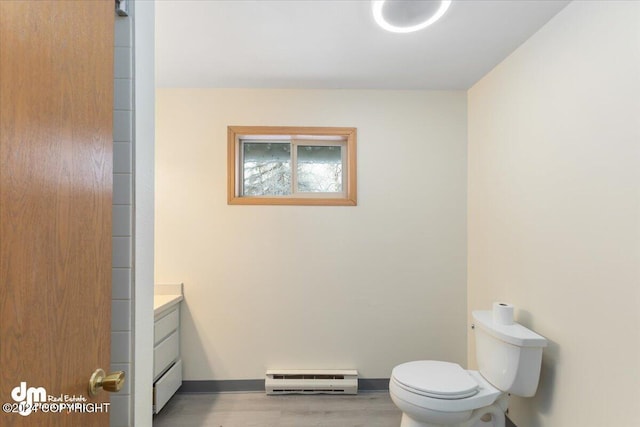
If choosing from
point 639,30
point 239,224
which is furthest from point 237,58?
point 639,30

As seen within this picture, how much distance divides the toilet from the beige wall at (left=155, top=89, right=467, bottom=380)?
0.65 m

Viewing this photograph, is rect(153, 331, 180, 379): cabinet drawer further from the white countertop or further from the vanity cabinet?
the white countertop

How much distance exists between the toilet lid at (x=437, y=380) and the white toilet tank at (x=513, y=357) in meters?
0.13

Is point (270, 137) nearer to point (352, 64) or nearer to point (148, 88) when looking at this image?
point (352, 64)

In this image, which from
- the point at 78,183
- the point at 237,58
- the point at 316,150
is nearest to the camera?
the point at 78,183

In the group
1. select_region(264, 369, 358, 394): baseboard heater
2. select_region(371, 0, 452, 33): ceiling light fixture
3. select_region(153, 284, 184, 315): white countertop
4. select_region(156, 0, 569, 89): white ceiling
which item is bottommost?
select_region(264, 369, 358, 394): baseboard heater

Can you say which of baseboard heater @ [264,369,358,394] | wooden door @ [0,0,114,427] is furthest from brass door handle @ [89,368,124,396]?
baseboard heater @ [264,369,358,394]

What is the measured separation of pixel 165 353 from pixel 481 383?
1.95m

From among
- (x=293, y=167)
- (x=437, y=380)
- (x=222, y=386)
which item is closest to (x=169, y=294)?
(x=222, y=386)

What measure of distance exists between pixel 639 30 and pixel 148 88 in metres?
1.75

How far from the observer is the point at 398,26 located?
1.51m

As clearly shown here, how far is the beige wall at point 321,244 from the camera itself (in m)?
2.29

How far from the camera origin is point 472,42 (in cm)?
170

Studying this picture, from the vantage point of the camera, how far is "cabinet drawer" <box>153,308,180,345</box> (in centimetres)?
192
